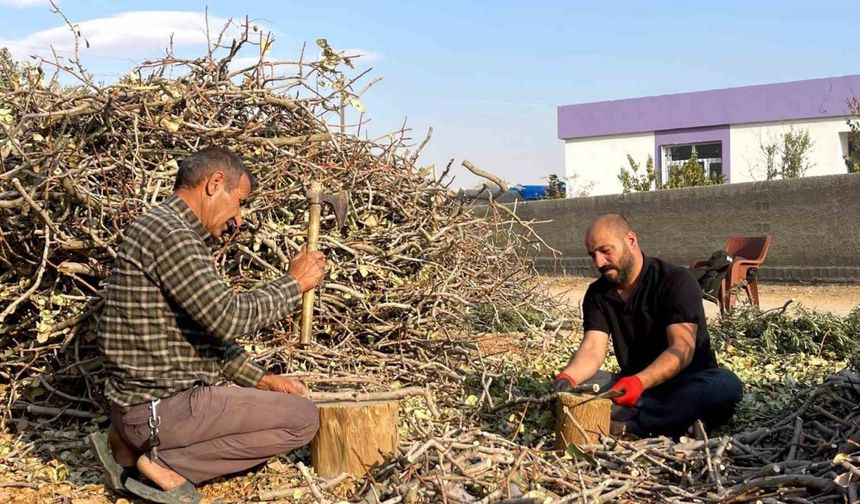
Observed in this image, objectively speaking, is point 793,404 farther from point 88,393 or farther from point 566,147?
point 566,147

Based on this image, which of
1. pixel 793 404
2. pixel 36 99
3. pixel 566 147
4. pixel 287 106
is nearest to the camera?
pixel 793 404

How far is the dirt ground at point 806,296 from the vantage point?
957 centimetres

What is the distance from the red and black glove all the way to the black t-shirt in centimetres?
34

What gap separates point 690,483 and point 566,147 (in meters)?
24.8

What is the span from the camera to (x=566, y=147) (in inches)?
1086

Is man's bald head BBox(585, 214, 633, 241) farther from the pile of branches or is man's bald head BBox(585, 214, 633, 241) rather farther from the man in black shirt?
the pile of branches

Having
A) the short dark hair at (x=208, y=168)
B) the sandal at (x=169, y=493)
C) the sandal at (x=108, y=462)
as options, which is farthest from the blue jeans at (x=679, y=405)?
the sandal at (x=108, y=462)

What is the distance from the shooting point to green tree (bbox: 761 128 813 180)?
22219 millimetres

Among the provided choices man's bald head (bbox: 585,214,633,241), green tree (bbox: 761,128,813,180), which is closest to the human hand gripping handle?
man's bald head (bbox: 585,214,633,241)

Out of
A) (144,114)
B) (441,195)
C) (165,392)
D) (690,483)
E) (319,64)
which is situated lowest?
(690,483)

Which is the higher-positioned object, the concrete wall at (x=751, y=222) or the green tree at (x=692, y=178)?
the green tree at (x=692, y=178)

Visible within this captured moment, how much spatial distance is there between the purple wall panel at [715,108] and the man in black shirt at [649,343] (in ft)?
70.2

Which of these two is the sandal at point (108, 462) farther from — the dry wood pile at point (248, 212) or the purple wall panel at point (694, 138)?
the purple wall panel at point (694, 138)

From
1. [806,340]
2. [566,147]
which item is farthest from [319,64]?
[566,147]
